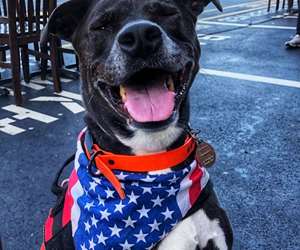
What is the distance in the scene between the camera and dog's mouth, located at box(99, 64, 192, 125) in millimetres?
1932

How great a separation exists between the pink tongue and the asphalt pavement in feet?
4.20

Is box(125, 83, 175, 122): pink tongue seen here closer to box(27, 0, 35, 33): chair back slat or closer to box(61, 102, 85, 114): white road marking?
box(61, 102, 85, 114): white road marking

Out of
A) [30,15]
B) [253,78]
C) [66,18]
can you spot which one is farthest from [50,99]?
A: [66,18]

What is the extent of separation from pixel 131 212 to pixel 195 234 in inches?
11.0

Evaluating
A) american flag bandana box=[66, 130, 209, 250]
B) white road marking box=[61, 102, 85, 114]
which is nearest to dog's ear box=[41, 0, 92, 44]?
american flag bandana box=[66, 130, 209, 250]

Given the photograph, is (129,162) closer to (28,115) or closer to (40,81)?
(28,115)

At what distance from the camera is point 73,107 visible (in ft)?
16.9

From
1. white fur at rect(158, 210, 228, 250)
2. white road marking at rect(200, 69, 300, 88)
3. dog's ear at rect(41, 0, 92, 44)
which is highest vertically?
dog's ear at rect(41, 0, 92, 44)

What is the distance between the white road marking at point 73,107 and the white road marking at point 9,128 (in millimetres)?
597

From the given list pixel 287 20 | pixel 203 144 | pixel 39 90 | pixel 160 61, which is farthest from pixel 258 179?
pixel 287 20

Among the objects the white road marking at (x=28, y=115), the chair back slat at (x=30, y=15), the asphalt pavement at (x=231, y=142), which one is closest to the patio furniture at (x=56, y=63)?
the asphalt pavement at (x=231, y=142)

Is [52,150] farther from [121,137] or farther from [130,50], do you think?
[130,50]

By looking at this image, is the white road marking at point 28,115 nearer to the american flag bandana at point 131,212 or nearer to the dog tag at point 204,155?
the dog tag at point 204,155

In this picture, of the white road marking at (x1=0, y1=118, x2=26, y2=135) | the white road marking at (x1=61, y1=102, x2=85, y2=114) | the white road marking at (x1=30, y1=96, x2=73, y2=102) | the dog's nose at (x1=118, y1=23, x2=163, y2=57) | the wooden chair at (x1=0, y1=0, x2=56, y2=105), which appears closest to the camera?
the dog's nose at (x1=118, y1=23, x2=163, y2=57)
